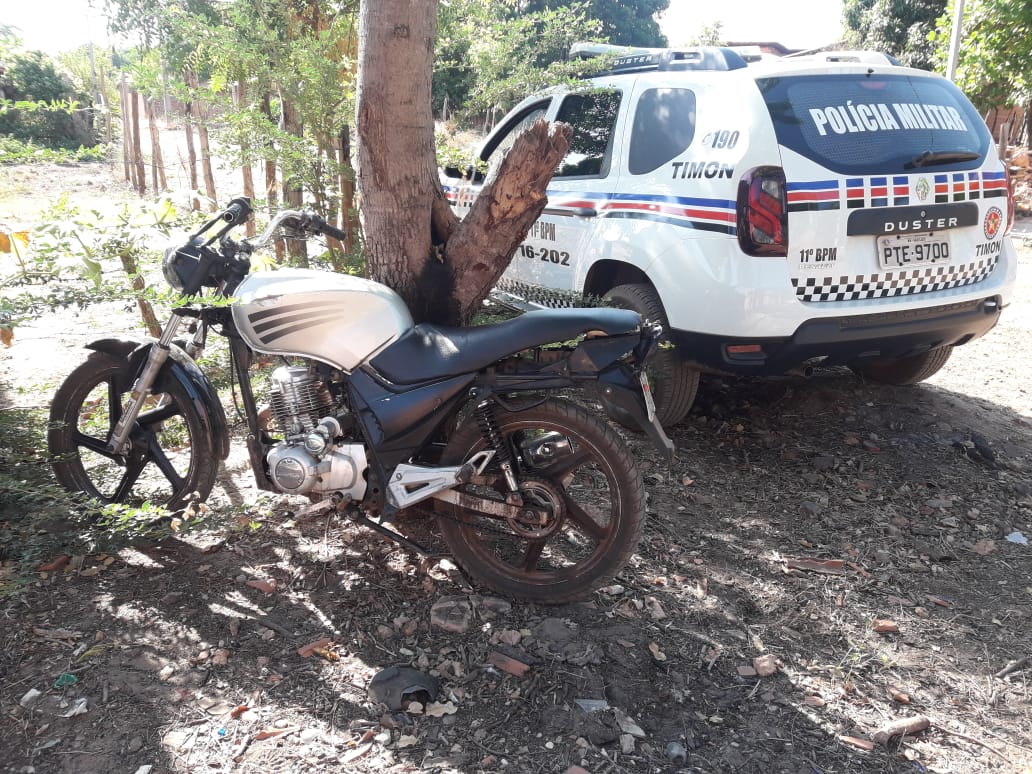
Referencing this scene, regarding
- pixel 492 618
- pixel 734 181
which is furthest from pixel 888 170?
pixel 492 618

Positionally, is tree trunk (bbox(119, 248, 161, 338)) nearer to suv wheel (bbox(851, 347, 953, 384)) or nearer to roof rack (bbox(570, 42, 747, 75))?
roof rack (bbox(570, 42, 747, 75))

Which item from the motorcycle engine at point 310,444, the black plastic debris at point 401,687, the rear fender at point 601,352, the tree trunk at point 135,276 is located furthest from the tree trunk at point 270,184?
the black plastic debris at point 401,687

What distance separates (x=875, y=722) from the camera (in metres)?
2.37

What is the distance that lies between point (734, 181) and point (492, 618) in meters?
2.26

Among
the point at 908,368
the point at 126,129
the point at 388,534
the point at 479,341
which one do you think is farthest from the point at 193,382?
the point at 126,129

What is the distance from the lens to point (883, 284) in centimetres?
373

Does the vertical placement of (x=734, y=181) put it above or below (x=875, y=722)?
above

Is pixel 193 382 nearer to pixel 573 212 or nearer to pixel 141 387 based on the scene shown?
pixel 141 387

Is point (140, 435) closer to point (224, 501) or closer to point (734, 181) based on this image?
point (224, 501)

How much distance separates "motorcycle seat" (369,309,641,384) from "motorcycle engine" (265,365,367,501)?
0.29 meters

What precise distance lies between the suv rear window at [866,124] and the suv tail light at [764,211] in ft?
0.65

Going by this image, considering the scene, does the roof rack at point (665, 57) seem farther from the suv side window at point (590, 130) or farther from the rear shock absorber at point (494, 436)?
the rear shock absorber at point (494, 436)

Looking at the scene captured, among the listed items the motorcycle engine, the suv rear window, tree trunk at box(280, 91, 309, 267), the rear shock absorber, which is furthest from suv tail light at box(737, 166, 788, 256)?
tree trunk at box(280, 91, 309, 267)

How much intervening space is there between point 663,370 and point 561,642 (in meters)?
1.91
